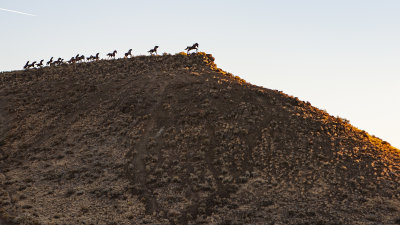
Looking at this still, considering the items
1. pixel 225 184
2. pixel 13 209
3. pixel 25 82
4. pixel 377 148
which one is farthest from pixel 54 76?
pixel 377 148

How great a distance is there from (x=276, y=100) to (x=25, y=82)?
132 feet

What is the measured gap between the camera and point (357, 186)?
3020 cm

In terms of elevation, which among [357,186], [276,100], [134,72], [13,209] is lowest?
[13,209]

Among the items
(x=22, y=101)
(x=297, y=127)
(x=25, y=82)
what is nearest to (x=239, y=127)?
(x=297, y=127)

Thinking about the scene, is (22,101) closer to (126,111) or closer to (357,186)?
(126,111)

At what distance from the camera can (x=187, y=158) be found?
35.8 metres

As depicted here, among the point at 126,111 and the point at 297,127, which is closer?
the point at 297,127

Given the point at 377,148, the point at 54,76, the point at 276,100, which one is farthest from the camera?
the point at 54,76

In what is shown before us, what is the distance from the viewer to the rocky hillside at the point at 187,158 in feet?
94.2

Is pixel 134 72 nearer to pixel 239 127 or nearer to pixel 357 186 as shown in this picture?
pixel 239 127

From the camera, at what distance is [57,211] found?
29.7m

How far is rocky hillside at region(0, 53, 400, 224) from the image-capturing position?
28703 millimetres

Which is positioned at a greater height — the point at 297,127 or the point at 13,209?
the point at 297,127

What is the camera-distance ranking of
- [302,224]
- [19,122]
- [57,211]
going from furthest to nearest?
[19,122] < [57,211] < [302,224]
